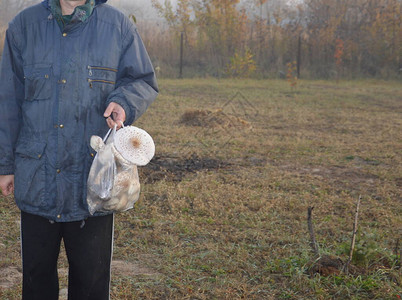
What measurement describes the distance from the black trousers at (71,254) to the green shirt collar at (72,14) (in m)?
0.76

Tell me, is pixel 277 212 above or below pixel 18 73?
below

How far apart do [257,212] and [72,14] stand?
2820 mm

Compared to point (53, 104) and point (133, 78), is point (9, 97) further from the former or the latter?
point (133, 78)

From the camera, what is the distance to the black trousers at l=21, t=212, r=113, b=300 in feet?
6.47

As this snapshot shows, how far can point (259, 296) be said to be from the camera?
2.99 m

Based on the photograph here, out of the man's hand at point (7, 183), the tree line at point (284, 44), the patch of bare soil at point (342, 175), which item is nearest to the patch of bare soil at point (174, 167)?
the patch of bare soil at point (342, 175)

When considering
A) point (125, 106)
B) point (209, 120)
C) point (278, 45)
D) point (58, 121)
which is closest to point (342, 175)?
point (209, 120)

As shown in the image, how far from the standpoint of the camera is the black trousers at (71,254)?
6.47ft

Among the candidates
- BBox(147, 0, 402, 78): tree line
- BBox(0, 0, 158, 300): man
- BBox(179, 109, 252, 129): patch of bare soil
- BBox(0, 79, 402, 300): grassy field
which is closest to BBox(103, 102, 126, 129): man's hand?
BBox(0, 0, 158, 300): man

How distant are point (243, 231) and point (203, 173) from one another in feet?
5.49

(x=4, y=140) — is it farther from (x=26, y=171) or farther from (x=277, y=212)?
(x=277, y=212)

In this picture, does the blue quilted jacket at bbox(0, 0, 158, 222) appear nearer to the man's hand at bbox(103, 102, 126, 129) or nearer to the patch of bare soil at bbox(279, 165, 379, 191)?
the man's hand at bbox(103, 102, 126, 129)

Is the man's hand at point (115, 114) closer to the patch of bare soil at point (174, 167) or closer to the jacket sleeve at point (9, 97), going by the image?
the jacket sleeve at point (9, 97)

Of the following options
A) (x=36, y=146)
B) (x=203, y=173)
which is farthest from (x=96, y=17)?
(x=203, y=173)
